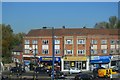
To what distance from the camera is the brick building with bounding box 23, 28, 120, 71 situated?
6462cm

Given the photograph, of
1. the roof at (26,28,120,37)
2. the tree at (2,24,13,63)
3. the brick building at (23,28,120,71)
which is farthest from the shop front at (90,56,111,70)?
the tree at (2,24,13,63)

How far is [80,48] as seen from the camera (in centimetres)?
6506

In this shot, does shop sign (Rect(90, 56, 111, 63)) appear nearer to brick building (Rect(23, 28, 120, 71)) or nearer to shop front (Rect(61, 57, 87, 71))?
brick building (Rect(23, 28, 120, 71))

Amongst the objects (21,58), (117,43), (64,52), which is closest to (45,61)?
(64,52)

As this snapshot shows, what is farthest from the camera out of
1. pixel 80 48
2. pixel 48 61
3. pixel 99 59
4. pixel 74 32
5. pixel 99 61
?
pixel 74 32

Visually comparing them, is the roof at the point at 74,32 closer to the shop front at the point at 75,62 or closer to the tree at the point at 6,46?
the tree at the point at 6,46

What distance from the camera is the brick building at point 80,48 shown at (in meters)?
64.6

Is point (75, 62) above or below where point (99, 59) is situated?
below

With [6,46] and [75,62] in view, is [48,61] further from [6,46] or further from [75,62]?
[6,46]

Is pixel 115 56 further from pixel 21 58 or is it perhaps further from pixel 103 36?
pixel 21 58

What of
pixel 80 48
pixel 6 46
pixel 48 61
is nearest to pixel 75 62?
pixel 80 48

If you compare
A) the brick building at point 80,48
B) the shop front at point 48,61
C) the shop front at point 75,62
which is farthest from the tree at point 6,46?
the shop front at point 75,62

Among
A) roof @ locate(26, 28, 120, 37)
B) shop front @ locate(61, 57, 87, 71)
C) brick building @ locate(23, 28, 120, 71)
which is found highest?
roof @ locate(26, 28, 120, 37)

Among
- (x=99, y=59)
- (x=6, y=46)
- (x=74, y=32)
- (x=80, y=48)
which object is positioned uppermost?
(x=74, y=32)
